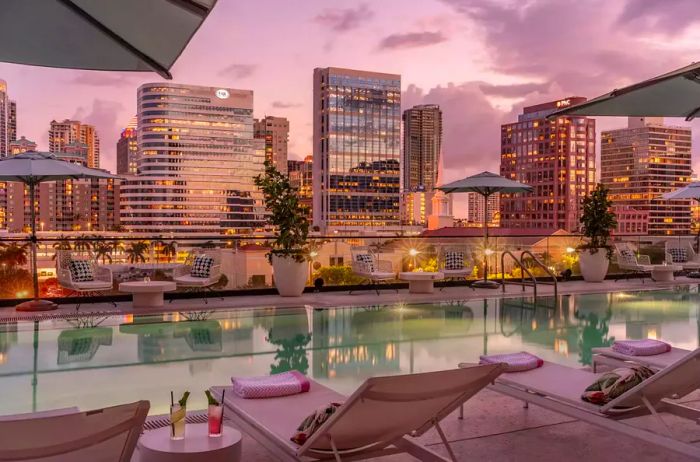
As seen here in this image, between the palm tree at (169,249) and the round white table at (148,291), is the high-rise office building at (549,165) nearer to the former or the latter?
the palm tree at (169,249)

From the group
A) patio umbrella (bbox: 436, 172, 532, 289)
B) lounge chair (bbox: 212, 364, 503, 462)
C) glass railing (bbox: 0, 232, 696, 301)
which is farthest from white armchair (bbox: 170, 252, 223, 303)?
lounge chair (bbox: 212, 364, 503, 462)

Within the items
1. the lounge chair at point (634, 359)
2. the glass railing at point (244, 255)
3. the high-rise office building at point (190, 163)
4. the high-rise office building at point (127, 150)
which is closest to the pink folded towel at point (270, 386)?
the lounge chair at point (634, 359)

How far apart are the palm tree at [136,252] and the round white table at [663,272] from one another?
11178 millimetres

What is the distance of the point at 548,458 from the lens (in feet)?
13.8

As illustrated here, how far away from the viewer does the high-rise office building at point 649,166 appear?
95.8m

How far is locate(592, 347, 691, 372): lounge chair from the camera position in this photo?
5.57 m

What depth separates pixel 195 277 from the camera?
12492 mm

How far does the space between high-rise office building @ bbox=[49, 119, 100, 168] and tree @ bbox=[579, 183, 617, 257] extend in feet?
404

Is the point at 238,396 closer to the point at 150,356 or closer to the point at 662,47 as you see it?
the point at 150,356

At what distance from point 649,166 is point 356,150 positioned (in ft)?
210

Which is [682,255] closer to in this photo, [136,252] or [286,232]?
[286,232]

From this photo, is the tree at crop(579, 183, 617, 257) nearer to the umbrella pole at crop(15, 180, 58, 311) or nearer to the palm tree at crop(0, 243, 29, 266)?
the umbrella pole at crop(15, 180, 58, 311)

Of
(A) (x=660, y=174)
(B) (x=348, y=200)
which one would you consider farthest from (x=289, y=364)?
(B) (x=348, y=200)

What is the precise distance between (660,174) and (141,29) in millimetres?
114643
